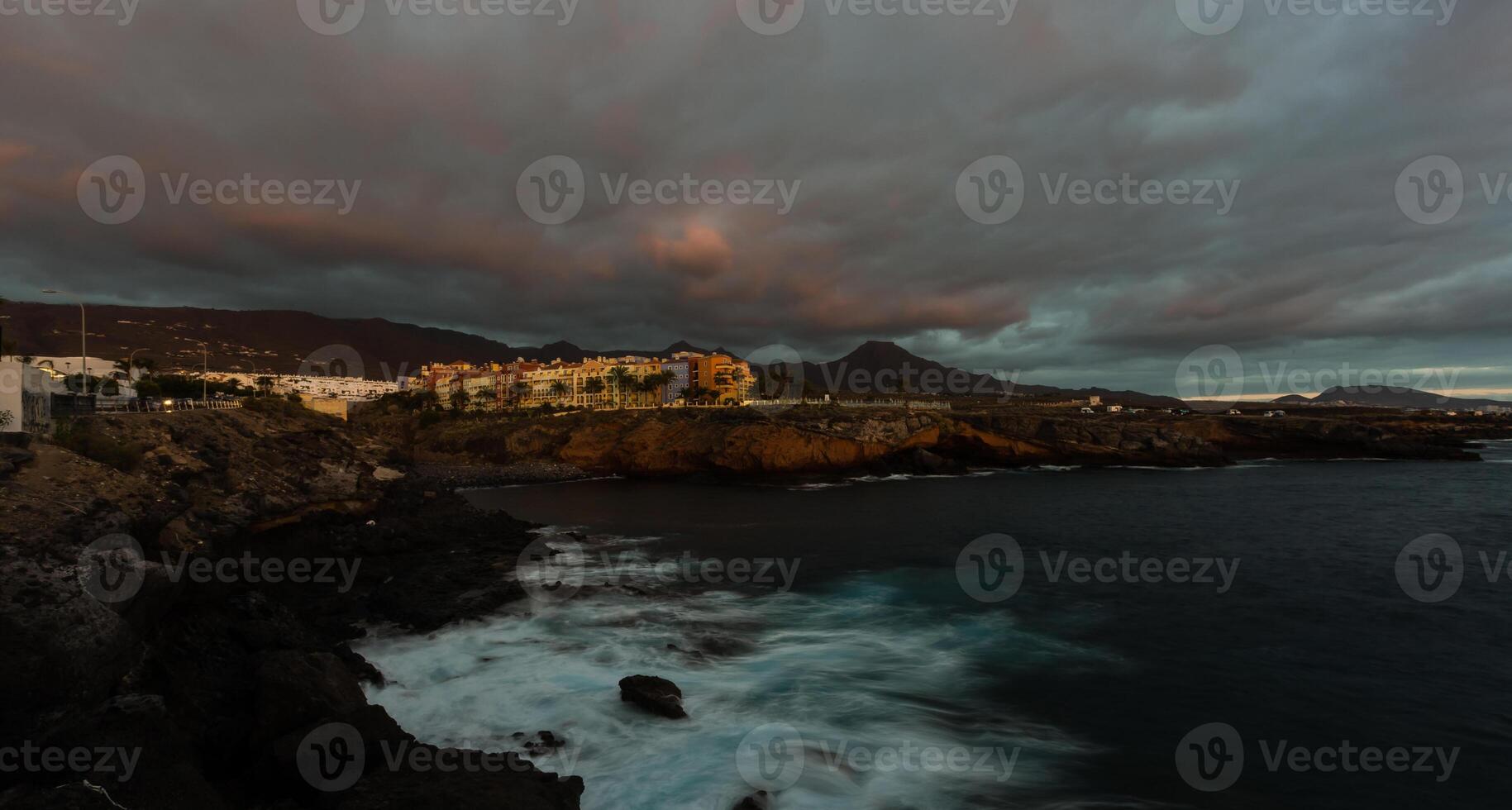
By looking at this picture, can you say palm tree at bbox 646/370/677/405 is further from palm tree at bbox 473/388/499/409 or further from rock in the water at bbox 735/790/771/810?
rock in the water at bbox 735/790/771/810

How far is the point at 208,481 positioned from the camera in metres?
20.2

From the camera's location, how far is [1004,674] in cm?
1539

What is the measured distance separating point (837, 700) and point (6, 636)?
1363 cm

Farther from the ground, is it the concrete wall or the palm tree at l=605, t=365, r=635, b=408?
the palm tree at l=605, t=365, r=635, b=408

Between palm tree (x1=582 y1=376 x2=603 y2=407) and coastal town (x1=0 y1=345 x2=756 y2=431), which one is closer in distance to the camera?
coastal town (x1=0 y1=345 x2=756 y2=431)

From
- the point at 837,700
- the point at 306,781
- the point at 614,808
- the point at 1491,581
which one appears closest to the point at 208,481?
the point at 306,781

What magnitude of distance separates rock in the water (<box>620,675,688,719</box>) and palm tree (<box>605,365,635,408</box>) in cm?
11037

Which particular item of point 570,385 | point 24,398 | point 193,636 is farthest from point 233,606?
point 570,385

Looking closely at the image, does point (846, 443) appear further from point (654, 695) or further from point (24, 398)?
point (24, 398)

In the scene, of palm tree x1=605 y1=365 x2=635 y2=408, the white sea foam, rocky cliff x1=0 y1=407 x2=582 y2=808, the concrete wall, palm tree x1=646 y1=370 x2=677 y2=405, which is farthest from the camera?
palm tree x1=605 y1=365 x2=635 y2=408

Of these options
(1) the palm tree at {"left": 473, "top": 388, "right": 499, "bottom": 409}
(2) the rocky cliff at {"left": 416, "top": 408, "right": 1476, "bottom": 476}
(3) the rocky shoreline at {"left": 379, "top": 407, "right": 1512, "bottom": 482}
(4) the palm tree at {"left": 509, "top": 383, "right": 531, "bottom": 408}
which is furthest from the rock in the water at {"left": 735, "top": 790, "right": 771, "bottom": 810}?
(4) the palm tree at {"left": 509, "top": 383, "right": 531, "bottom": 408}

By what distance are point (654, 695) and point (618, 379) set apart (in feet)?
369

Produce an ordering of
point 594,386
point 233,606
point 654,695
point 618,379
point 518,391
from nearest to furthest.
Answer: point 654,695, point 233,606, point 618,379, point 594,386, point 518,391

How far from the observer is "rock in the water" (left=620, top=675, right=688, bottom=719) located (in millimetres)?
12281
